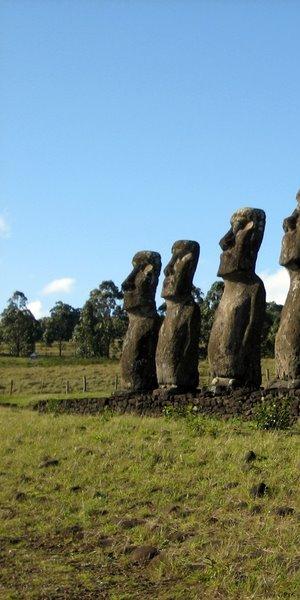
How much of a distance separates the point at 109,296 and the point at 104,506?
175 ft

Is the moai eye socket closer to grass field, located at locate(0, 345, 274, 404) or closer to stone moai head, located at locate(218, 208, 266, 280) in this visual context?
stone moai head, located at locate(218, 208, 266, 280)

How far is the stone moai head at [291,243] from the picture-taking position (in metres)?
13.6

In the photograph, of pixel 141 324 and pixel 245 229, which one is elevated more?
pixel 245 229

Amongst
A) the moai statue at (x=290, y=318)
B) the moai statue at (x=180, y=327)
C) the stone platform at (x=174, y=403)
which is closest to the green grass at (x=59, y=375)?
the stone platform at (x=174, y=403)

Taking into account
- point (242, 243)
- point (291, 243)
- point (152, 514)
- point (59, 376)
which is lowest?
point (152, 514)

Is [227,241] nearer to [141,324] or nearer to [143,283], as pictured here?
[143,283]

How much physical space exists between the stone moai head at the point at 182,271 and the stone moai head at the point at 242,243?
1265 mm

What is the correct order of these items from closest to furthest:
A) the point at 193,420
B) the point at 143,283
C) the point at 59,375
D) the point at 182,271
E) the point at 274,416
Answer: the point at 274,416
the point at 193,420
the point at 182,271
the point at 143,283
the point at 59,375

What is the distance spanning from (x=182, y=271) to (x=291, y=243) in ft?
10.2

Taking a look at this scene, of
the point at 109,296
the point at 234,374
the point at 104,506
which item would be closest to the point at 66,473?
the point at 104,506

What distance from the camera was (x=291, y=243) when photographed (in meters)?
13.7

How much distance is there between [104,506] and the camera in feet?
28.3

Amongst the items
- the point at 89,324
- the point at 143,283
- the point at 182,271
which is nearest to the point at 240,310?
the point at 182,271

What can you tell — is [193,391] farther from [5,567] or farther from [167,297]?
[5,567]
